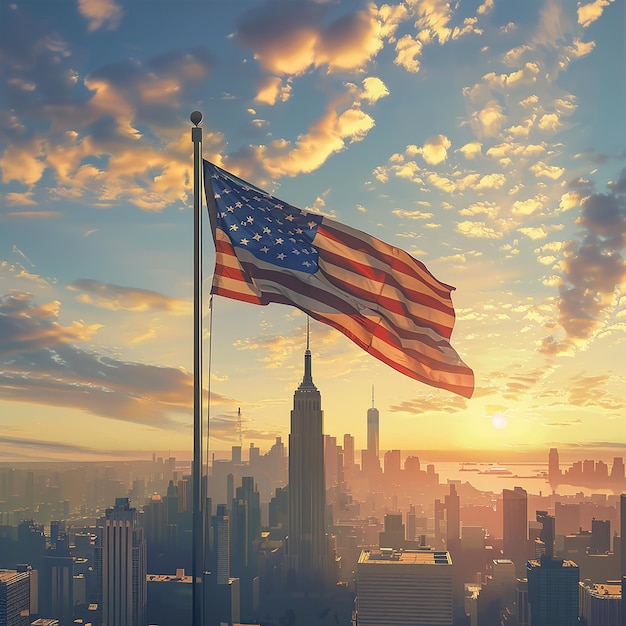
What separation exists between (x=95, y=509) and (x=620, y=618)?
144ft

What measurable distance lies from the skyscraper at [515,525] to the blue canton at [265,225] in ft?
255

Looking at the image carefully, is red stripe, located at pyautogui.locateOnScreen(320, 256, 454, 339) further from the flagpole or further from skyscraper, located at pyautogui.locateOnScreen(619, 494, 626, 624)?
skyscraper, located at pyautogui.locateOnScreen(619, 494, 626, 624)

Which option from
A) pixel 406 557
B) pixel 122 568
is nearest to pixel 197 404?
pixel 122 568

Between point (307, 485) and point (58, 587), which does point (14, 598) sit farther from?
point (307, 485)

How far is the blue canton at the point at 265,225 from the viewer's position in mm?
9836

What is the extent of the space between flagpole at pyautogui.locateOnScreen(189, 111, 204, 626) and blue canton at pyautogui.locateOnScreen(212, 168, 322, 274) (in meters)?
0.56

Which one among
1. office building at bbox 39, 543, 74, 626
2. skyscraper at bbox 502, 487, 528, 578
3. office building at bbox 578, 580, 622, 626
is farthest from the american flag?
skyscraper at bbox 502, 487, 528, 578

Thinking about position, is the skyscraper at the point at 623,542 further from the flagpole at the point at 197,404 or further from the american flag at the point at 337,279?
the flagpole at the point at 197,404

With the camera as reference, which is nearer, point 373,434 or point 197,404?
point 197,404

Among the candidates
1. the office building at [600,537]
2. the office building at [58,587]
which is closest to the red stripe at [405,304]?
the office building at [58,587]

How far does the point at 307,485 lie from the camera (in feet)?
346

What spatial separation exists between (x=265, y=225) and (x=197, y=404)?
2.33 meters

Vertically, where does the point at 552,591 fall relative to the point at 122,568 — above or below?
below

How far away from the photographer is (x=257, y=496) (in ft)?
301
